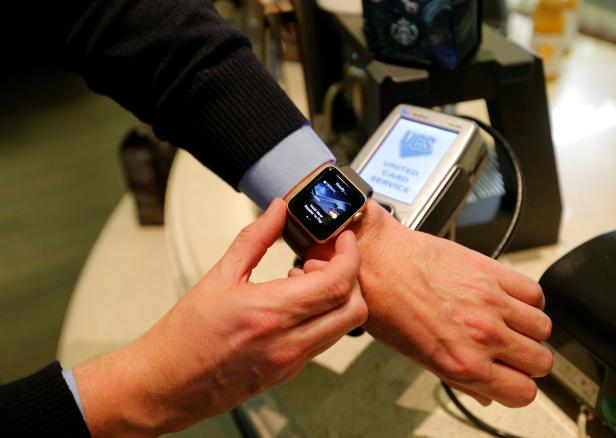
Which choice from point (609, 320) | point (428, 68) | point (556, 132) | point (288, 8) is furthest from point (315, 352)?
point (556, 132)

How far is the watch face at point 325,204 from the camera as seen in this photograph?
1.78ft

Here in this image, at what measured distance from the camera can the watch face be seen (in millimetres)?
542

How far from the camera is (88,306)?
3.13 feet

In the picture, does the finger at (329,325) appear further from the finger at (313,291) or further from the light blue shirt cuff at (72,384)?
the light blue shirt cuff at (72,384)

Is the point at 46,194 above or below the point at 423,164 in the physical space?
below

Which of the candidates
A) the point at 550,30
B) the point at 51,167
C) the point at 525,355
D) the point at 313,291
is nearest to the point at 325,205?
the point at 313,291

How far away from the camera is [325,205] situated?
55cm

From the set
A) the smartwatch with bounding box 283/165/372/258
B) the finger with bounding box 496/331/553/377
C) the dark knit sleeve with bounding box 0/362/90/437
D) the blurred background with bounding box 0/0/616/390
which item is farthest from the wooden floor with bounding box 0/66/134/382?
the finger with bounding box 496/331/553/377

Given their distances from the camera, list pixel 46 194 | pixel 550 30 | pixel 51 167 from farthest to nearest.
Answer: pixel 51 167 < pixel 46 194 < pixel 550 30

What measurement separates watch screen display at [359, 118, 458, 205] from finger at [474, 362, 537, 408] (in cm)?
19

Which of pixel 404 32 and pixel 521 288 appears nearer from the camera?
pixel 521 288

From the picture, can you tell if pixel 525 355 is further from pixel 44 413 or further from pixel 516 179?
pixel 44 413

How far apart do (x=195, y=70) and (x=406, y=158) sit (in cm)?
24

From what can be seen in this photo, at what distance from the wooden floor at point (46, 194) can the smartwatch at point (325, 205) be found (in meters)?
1.10
